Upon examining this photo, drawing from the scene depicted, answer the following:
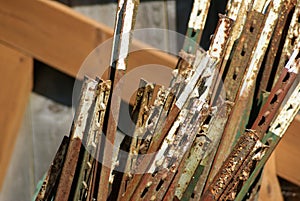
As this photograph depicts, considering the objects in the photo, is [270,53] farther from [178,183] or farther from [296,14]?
[178,183]

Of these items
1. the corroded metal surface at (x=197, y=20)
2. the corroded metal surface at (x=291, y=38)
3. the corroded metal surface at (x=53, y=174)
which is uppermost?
the corroded metal surface at (x=197, y=20)

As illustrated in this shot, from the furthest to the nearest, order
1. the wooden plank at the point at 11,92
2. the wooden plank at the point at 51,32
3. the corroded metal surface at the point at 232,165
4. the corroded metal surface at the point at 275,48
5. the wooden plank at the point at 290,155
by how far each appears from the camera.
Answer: the wooden plank at the point at 11,92 → the wooden plank at the point at 51,32 → the wooden plank at the point at 290,155 → the corroded metal surface at the point at 275,48 → the corroded metal surface at the point at 232,165

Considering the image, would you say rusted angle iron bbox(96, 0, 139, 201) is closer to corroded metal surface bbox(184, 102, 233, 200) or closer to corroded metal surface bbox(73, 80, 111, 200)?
corroded metal surface bbox(73, 80, 111, 200)

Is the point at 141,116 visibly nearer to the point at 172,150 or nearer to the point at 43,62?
the point at 172,150

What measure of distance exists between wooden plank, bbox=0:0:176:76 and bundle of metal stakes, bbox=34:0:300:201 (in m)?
0.78

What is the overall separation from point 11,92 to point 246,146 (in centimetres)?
145

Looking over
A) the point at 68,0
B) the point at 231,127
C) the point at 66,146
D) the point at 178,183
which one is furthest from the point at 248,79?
the point at 68,0

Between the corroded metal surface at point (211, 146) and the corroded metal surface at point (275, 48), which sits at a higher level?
the corroded metal surface at point (275, 48)

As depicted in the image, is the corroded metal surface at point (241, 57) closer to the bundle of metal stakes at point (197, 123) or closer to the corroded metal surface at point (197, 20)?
the bundle of metal stakes at point (197, 123)

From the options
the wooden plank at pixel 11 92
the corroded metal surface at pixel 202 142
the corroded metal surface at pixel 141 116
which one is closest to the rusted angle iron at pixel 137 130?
the corroded metal surface at pixel 141 116

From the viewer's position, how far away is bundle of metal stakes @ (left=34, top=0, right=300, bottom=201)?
144 centimetres

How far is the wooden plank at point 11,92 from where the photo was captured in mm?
2631

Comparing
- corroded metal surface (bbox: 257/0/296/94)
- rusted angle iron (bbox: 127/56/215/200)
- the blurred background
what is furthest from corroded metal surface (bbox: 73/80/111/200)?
the blurred background

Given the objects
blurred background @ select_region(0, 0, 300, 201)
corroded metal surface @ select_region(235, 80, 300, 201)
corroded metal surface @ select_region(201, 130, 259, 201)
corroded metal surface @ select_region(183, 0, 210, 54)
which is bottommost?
corroded metal surface @ select_region(201, 130, 259, 201)
